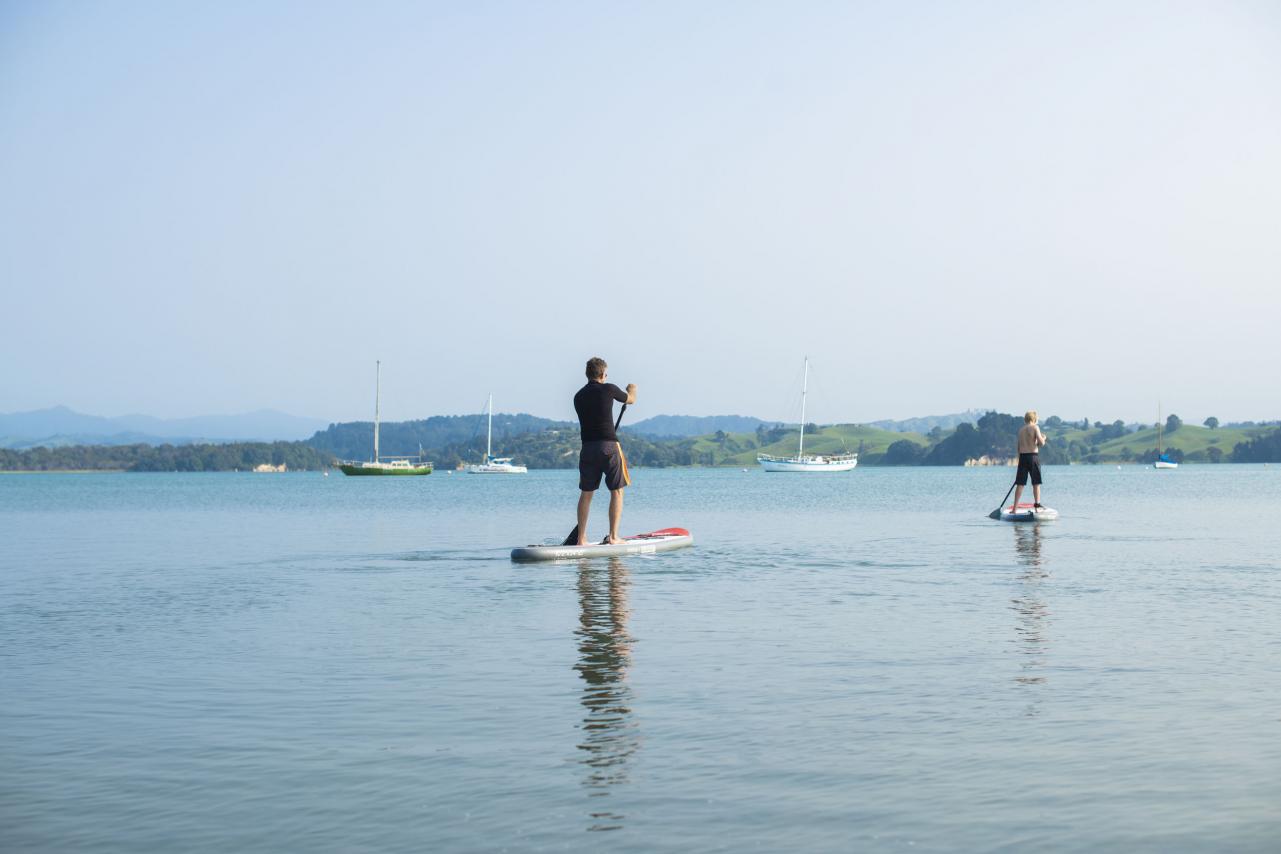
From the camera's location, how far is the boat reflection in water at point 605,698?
702cm

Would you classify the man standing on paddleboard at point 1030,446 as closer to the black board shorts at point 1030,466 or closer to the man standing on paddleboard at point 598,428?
the black board shorts at point 1030,466

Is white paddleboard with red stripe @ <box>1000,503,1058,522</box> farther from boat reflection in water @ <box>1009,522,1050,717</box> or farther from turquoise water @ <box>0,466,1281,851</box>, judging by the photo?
turquoise water @ <box>0,466,1281,851</box>

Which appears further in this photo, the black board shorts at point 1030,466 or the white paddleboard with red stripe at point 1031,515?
the white paddleboard with red stripe at point 1031,515

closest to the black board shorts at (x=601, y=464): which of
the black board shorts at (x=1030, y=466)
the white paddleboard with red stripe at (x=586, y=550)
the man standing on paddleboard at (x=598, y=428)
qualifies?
→ the man standing on paddleboard at (x=598, y=428)

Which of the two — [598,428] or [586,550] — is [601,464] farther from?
[586,550]

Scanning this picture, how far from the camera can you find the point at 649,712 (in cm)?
888

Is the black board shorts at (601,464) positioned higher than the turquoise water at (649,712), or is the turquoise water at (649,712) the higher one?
the black board shorts at (601,464)

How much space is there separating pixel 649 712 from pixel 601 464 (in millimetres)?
12021

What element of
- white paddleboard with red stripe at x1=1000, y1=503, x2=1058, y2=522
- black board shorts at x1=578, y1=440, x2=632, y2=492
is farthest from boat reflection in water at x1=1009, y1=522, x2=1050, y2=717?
white paddleboard with red stripe at x1=1000, y1=503, x2=1058, y2=522

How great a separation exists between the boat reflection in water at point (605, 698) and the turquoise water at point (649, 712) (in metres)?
0.04

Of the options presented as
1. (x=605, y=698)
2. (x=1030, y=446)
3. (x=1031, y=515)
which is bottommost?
(x=605, y=698)

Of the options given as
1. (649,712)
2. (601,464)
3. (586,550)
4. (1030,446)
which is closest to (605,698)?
(649,712)

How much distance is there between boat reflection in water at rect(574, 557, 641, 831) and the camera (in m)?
7.02

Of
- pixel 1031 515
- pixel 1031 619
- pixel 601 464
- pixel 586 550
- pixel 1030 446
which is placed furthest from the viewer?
pixel 1031 515
